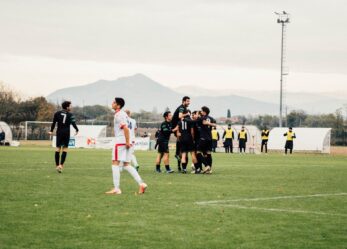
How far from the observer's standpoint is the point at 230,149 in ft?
182

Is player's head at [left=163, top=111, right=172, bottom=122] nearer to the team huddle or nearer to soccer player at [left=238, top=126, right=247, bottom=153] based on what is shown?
the team huddle

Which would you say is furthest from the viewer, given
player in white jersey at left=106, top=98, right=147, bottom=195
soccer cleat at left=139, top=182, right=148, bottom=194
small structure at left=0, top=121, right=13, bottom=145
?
small structure at left=0, top=121, right=13, bottom=145

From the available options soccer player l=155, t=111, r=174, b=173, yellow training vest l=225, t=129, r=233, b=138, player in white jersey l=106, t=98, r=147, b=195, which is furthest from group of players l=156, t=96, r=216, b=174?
yellow training vest l=225, t=129, r=233, b=138

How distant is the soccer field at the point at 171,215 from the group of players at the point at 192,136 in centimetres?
530

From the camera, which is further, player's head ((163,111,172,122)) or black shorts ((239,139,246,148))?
black shorts ((239,139,246,148))

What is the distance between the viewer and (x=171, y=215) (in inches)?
440

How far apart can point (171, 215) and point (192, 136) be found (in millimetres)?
12257

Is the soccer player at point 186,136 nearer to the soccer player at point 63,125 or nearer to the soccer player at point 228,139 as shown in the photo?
the soccer player at point 63,125

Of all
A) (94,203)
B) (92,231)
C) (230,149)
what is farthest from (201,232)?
(230,149)

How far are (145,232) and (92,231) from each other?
0.70 m

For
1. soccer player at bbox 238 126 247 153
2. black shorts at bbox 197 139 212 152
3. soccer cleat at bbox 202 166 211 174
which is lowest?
soccer cleat at bbox 202 166 211 174

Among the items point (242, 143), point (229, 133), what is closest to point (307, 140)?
point (242, 143)

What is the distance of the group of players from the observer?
2306 cm

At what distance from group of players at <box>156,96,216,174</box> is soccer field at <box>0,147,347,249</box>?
530cm
